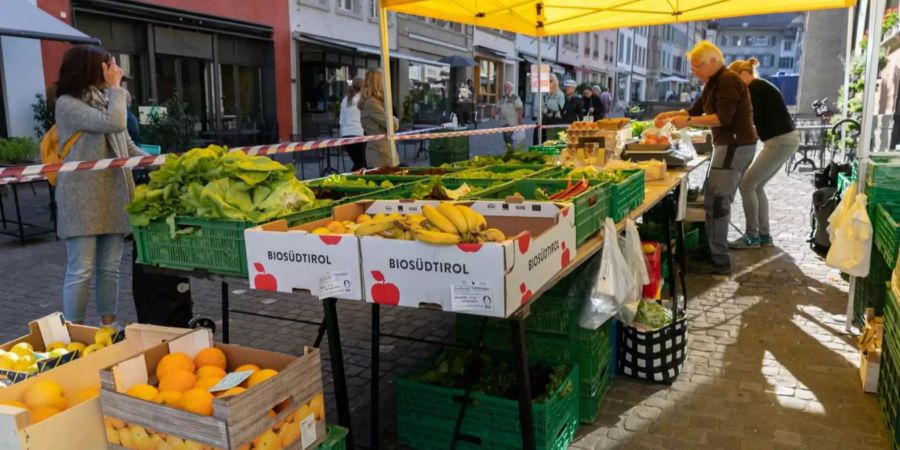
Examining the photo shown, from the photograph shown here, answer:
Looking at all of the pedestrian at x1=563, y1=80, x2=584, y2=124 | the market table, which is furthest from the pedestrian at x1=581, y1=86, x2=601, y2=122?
the market table

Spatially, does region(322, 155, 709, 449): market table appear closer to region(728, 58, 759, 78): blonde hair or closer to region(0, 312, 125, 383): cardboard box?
region(0, 312, 125, 383): cardboard box

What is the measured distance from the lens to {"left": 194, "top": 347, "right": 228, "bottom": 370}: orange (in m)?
2.38

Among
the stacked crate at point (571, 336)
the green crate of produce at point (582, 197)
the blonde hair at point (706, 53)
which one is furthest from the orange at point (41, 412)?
the blonde hair at point (706, 53)

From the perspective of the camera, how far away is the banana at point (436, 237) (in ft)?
7.26

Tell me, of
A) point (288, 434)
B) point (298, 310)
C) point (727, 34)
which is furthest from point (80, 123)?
point (727, 34)

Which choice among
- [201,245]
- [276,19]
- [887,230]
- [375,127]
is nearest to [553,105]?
[375,127]

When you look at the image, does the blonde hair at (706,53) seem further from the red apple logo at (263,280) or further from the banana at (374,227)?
the red apple logo at (263,280)

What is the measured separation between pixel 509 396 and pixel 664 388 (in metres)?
1.24

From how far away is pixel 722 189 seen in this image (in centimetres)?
612

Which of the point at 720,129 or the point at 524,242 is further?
the point at 720,129

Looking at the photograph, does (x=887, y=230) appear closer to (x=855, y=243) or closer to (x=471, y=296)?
(x=855, y=243)

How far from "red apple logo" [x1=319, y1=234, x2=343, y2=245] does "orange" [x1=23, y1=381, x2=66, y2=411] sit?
100 centimetres

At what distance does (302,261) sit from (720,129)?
15.6 feet

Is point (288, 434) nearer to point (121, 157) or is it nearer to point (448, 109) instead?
point (121, 157)
